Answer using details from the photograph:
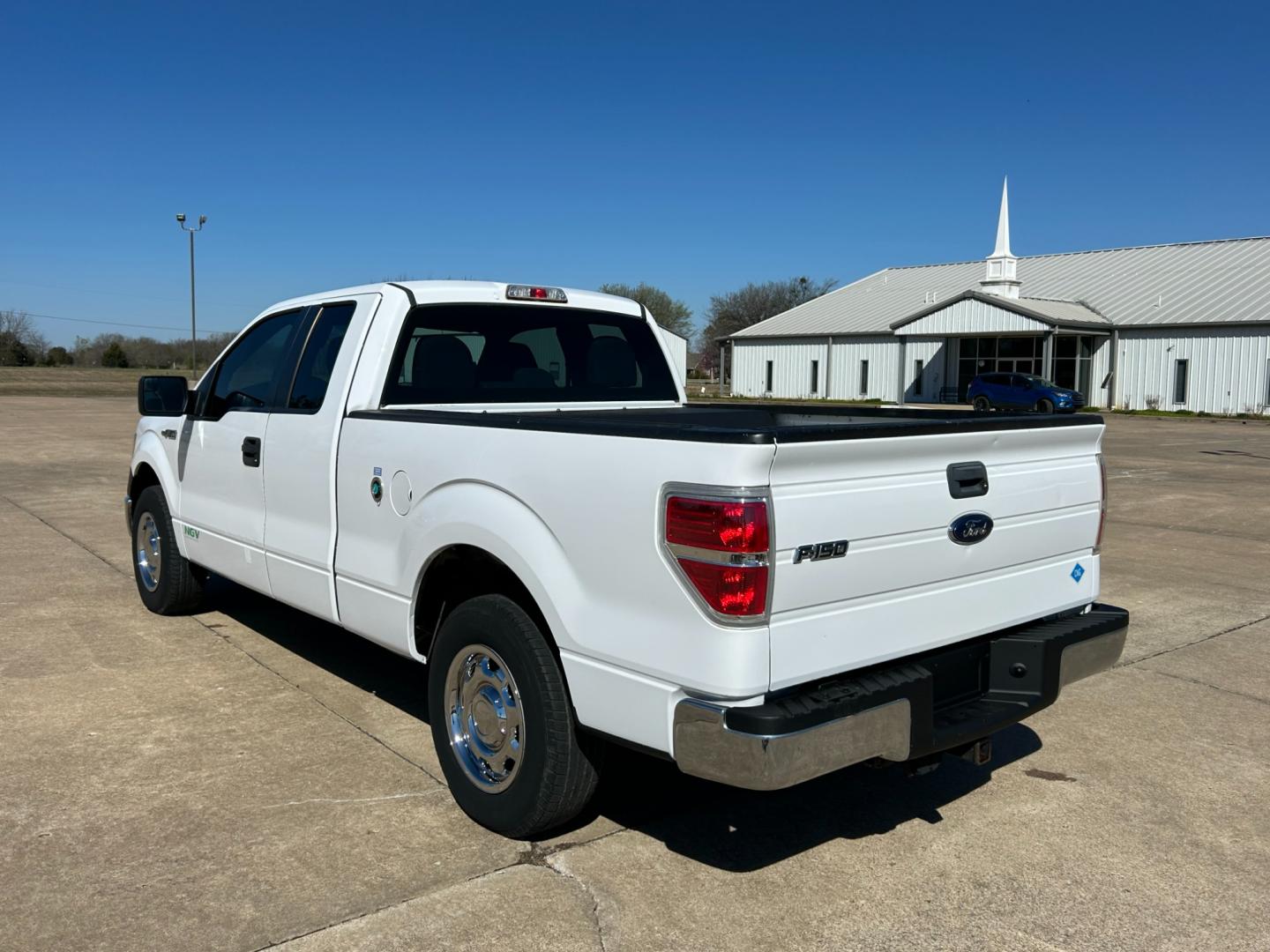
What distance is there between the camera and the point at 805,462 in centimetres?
303

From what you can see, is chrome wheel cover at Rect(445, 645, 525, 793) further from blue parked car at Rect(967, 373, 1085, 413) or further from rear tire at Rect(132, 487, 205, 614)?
blue parked car at Rect(967, 373, 1085, 413)

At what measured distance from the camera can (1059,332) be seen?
43.5m

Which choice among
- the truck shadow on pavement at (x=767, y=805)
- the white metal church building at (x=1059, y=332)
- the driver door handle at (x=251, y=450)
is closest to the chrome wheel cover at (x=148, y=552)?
the driver door handle at (x=251, y=450)

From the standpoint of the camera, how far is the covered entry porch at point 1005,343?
4334 cm

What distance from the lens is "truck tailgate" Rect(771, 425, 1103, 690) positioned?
305 centimetres

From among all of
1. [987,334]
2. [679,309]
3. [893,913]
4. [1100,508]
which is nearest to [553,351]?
[1100,508]

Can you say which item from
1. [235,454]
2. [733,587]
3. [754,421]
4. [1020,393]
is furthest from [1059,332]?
[733,587]

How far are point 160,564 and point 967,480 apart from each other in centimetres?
529

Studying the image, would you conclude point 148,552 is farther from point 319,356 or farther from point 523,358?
point 523,358

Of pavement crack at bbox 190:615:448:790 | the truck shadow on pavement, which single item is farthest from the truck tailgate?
pavement crack at bbox 190:615:448:790

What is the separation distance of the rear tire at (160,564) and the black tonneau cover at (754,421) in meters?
2.71

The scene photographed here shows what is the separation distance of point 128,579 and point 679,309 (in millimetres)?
96874

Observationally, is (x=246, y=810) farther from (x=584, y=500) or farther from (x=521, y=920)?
(x=584, y=500)

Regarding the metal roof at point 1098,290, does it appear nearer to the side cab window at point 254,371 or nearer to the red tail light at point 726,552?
the side cab window at point 254,371
